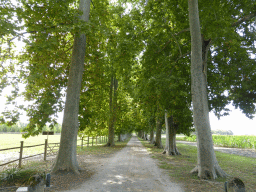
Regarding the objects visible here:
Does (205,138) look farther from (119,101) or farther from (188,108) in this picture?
(119,101)

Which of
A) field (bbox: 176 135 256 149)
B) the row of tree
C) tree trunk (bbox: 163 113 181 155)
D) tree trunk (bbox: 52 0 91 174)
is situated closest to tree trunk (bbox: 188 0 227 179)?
the row of tree

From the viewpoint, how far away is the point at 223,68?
1059cm

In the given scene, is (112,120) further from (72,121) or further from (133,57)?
(72,121)

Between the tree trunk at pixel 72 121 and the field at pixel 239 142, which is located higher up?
the tree trunk at pixel 72 121

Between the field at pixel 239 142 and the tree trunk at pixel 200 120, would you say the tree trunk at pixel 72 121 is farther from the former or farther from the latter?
the field at pixel 239 142

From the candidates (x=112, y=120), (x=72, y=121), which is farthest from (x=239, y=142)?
(x=72, y=121)

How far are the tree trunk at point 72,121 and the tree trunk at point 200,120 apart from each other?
201 inches

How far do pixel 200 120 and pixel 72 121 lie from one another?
18.2 feet

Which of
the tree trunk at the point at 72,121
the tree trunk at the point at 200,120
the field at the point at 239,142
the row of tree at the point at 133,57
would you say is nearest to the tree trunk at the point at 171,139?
the row of tree at the point at 133,57

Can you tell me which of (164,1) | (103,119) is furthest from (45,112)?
(103,119)

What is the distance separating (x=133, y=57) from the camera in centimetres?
1033

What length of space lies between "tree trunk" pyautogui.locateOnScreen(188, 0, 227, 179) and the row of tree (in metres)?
0.04

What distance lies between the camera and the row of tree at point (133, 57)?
684 cm

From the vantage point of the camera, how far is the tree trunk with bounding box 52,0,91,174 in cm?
711
